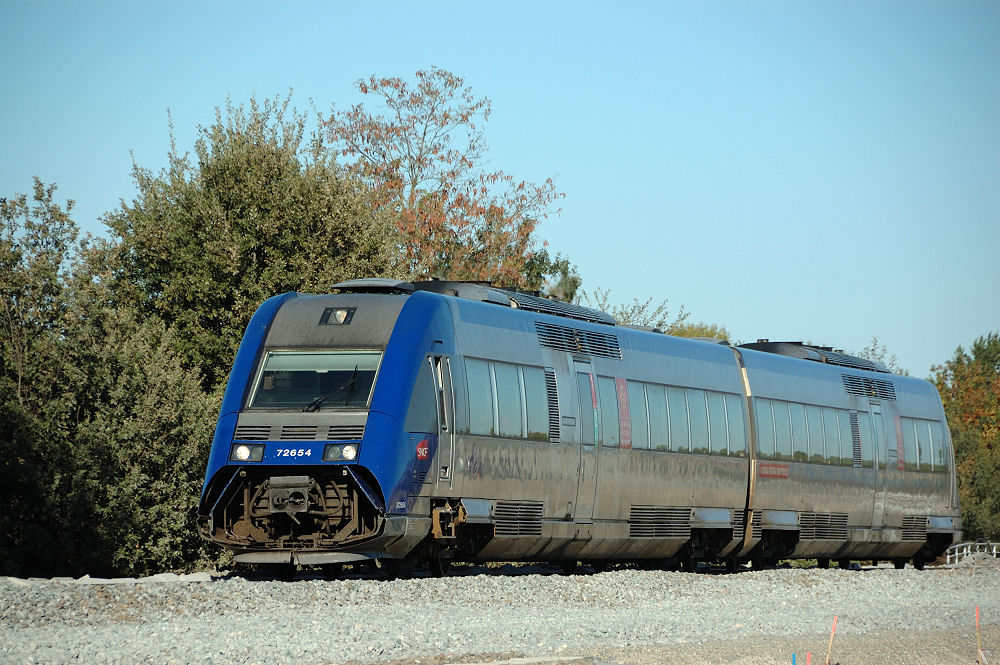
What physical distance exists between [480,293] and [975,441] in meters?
76.2

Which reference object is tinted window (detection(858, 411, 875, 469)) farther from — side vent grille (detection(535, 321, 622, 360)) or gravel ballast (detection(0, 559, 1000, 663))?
gravel ballast (detection(0, 559, 1000, 663))

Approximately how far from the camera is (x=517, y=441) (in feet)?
59.7

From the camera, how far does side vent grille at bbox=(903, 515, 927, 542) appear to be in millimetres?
29266

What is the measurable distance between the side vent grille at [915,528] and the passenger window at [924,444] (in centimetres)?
116

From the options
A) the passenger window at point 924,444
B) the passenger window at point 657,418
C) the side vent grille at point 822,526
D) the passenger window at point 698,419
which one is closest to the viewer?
the passenger window at point 657,418

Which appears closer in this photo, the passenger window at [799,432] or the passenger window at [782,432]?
the passenger window at [782,432]

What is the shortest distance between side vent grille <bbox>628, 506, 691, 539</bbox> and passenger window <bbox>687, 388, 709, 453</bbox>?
112cm

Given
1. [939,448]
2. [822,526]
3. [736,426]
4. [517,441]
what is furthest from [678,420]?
[939,448]

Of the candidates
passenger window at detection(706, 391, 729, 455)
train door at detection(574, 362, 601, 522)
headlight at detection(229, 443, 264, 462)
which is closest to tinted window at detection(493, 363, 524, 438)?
train door at detection(574, 362, 601, 522)

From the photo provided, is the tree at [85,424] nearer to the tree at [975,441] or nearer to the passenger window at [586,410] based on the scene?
the passenger window at [586,410]

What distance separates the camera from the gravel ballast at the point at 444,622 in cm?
1070

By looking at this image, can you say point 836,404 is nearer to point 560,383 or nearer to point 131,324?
point 560,383

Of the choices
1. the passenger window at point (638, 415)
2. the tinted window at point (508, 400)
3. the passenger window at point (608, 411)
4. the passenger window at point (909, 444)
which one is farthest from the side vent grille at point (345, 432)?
the passenger window at point (909, 444)

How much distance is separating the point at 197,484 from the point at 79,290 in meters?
4.93
